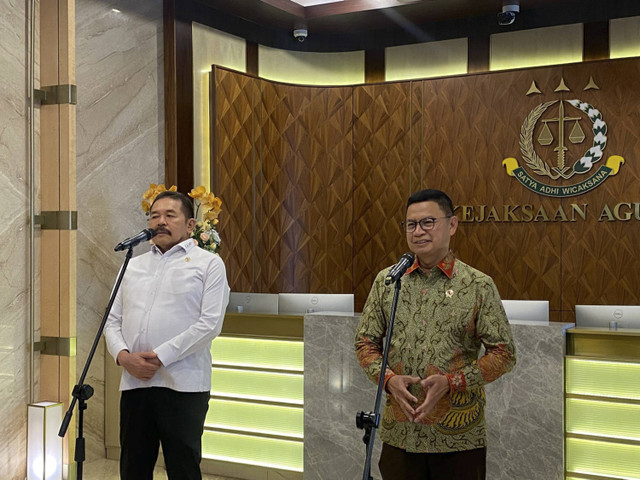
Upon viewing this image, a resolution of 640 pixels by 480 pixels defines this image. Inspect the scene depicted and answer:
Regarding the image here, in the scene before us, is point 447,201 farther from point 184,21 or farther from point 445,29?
point 445,29

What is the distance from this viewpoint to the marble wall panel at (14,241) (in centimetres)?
385

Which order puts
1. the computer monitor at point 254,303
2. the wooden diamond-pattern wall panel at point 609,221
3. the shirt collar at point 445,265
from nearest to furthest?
the shirt collar at point 445,265 < the computer monitor at point 254,303 < the wooden diamond-pattern wall panel at point 609,221

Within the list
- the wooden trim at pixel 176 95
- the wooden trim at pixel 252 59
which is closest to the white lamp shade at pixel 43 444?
the wooden trim at pixel 176 95

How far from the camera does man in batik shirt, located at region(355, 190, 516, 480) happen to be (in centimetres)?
241

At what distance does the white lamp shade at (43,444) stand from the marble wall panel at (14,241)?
0.16 ft

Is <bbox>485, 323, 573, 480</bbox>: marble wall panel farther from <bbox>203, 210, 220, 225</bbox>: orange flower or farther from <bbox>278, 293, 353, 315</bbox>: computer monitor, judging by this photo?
<bbox>203, 210, 220, 225</bbox>: orange flower

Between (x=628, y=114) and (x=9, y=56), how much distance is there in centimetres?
500

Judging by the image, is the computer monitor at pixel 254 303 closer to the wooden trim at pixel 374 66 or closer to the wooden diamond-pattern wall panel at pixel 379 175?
the wooden diamond-pattern wall panel at pixel 379 175

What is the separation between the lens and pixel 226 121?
6.68 m

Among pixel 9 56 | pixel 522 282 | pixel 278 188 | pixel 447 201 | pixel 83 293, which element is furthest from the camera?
pixel 278 188

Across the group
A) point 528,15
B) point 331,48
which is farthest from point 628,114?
point 331,48

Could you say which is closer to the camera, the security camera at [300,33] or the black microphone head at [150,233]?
the black microphone head at [150,233]

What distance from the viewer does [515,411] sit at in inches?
163

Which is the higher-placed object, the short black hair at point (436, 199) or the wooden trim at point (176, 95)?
the wooden trim at point (176, 95)
